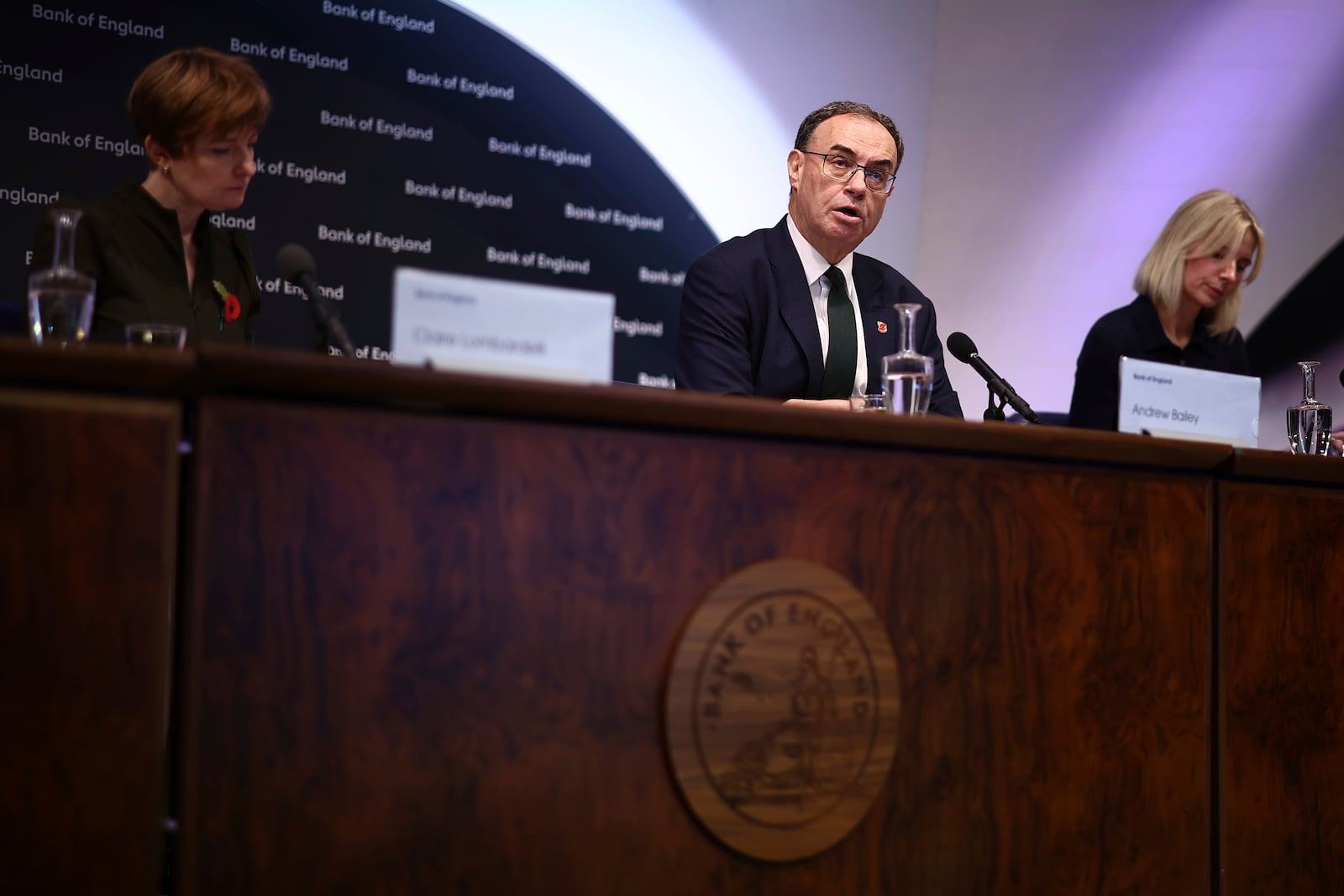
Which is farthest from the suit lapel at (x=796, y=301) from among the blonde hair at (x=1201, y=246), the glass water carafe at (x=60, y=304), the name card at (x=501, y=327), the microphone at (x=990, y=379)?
the glass water carafe at (x=60, y=304)

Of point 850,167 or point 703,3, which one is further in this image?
point 703,3

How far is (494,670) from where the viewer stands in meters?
1.28

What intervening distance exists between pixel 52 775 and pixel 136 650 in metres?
0.13

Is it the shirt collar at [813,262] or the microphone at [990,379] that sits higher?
the shirt collar at [813,262]

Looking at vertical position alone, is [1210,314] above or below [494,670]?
above

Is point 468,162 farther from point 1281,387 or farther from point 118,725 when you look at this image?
point 1281,387

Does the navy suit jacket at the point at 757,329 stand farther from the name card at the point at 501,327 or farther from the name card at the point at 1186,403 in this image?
the name card at the point at 501,327

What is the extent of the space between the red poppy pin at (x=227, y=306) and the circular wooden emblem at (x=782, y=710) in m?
1.29

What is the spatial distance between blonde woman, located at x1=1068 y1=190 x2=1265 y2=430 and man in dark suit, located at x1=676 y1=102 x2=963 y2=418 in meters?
0.47

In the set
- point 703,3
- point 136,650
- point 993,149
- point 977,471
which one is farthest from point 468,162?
point 136,650

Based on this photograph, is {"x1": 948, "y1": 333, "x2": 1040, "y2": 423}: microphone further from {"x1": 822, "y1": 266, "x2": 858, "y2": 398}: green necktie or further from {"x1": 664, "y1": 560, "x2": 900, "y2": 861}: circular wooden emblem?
{"x1": 664, "y1": 560, "x2": 900, "y2": 861}: circular wooden emblem

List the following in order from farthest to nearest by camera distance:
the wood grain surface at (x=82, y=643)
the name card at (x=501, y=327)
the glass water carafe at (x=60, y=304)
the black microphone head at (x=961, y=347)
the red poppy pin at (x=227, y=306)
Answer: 1. the red poppy pin at (x=227, y=306)
2. the black microphone head at (x=961, y=347)
3. the glass water carafe at (x=60, y=304)
4. the name card at (x=501, y=327)
5. the wood grain surface at (x=82, y=643)

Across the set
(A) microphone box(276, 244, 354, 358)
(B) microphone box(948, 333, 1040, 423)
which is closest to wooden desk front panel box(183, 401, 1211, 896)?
(B) microphone box(948, 333, 1040, 423)

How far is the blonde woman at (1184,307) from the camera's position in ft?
9.73
